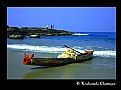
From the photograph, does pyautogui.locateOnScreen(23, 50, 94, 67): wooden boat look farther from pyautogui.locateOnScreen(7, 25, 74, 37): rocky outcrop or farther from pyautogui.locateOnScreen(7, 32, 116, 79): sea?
pyautogui.locateOnScreen(7, 25, 74, 37): rocky outcrop

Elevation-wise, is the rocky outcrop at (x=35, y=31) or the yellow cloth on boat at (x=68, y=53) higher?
the rocky outcrop at (x=35, y=31)

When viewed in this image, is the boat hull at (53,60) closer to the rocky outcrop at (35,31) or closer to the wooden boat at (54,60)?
the wooden boat at (54,60)

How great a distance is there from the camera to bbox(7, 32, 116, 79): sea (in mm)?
2355

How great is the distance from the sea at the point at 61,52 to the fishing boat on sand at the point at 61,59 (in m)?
0.04

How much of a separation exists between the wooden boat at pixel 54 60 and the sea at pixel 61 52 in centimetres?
4

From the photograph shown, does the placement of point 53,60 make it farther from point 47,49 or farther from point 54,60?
point 47,49

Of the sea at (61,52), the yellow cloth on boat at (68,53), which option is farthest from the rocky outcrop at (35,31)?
the yellow cloth on boat at (68,53)

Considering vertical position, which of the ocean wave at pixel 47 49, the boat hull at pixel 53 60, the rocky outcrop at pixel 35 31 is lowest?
the boat hull at pixel 53 60

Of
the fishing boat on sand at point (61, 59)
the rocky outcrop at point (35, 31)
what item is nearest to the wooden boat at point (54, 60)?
the fishing boat on sand at point (61, 59)

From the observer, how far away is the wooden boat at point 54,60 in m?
2.42

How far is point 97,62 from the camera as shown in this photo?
268cm

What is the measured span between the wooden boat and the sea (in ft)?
0.12

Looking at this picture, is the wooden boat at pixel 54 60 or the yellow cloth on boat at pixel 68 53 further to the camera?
the yellow cloth on boat at pixel 68 53
